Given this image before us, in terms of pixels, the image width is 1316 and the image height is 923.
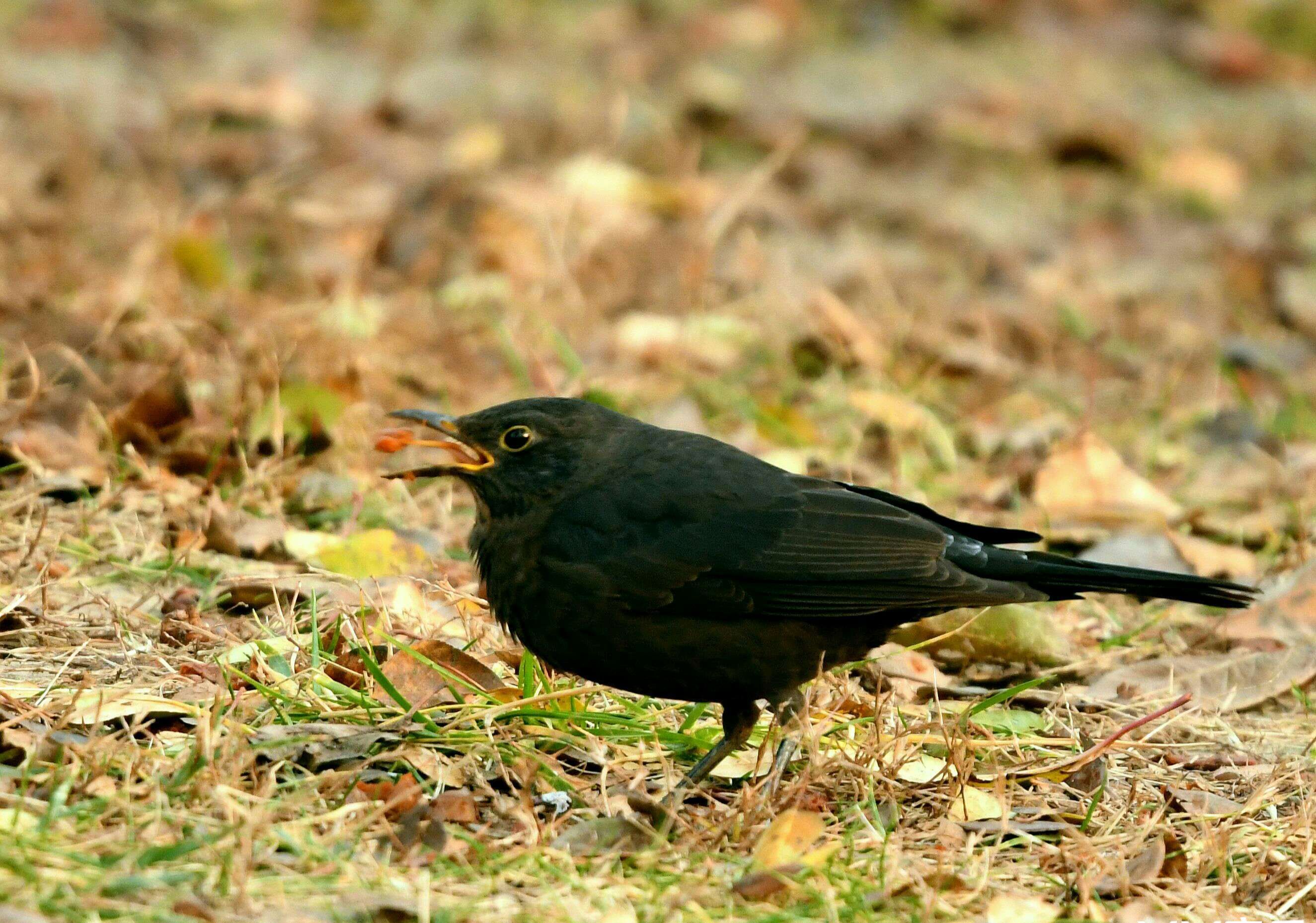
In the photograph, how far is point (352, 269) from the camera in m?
7.87

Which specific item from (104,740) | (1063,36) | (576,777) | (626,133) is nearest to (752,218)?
(626,133)

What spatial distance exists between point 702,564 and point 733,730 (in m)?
0.41

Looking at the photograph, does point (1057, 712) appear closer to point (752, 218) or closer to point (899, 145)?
point (752, 218)

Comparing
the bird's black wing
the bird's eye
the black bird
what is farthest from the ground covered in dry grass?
the bird's eye

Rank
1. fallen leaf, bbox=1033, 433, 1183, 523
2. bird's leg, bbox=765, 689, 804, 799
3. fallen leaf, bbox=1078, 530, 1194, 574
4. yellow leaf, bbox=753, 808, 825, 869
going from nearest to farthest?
yellow leaf, bbox=753, 808, 825, 869, bird's leg, bbox=765, 689, 804, 799, fallen leaf, bbox=1078, 530, 1194, 574, fallen leaf, bbox=1033, 433, 1183, 523

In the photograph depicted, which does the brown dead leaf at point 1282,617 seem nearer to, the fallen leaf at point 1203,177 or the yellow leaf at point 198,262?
the yellow leaf at point 198,262

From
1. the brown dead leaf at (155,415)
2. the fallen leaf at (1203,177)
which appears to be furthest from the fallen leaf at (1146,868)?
the fallen leaf at (1203,177)

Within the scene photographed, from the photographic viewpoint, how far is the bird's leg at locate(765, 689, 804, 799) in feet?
12.5

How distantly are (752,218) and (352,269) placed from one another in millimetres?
2425

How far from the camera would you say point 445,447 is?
14.6ft

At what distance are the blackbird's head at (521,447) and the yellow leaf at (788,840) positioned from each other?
45.0 inches

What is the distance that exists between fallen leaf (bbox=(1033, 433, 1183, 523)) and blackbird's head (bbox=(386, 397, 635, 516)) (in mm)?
2263

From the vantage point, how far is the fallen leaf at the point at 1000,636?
16.0 feet

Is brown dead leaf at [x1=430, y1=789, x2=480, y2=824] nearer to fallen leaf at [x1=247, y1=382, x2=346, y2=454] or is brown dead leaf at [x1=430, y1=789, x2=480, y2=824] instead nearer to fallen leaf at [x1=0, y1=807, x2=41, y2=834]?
fallen leaf at [x1=0, y1=807, x2=41, y2=834]
